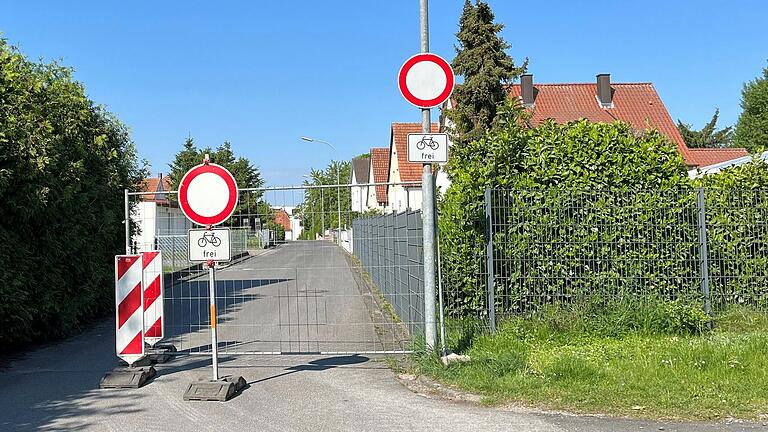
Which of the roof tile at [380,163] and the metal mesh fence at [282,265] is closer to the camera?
the metal mesh fence at [282,265]

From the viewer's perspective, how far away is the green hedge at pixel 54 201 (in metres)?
10.3

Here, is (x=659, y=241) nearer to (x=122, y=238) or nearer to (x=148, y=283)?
(x=148, y=283)

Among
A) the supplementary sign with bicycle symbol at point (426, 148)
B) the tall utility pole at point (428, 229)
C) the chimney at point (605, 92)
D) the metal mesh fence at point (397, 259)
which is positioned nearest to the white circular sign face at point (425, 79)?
the tall utility pole at point (428, 229)

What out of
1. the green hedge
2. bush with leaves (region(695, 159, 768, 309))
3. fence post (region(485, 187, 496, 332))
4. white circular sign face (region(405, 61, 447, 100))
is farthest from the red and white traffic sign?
the green hedge

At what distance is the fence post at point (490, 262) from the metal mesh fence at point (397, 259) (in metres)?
0.96

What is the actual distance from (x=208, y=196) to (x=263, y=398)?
2229 mm

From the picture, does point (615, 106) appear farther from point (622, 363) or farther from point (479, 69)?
point (622, 363)

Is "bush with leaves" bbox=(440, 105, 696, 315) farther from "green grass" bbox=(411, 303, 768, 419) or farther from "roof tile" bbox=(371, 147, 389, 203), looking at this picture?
"roof tile" bbox=(371, 147, 389, 203)

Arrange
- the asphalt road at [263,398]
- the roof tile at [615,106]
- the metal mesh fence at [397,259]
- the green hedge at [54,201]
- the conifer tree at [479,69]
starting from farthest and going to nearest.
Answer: the roof tile at [615,106], the conifer tree at [479,69], the green hedge at [54,201], the metal mesh fence at [397,259], the asphalt road at [263,398]

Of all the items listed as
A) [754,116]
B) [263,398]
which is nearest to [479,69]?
[263,398]

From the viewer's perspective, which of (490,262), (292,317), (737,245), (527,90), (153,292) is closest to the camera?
(153,292)

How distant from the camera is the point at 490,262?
10172 mm

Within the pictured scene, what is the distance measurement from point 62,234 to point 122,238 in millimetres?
3394

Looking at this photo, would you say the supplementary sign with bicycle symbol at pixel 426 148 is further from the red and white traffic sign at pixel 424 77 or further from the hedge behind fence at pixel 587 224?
the hedge behind fence at pixel 587 224
